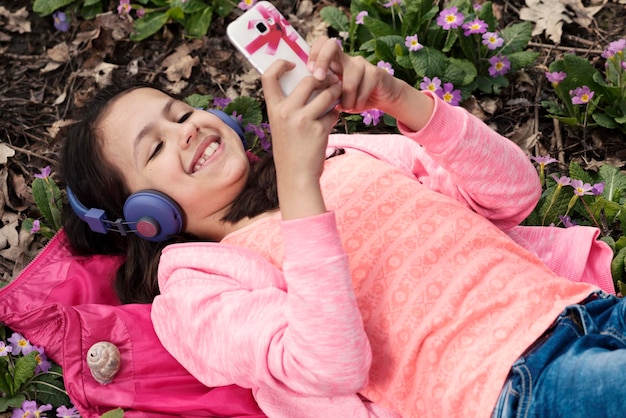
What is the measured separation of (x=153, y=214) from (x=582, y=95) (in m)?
1.91

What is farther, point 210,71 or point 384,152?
point 210,71

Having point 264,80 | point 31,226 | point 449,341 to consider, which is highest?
point 264,80

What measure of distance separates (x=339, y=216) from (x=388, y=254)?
220mm

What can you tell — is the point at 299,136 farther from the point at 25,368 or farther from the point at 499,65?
the point at 499,65

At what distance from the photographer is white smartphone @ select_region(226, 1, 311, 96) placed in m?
1.96

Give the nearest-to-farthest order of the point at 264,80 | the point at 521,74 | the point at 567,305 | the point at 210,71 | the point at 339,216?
1. the point at 264,80
2. the point at 567,305
3. the point at 339,216
4. the point at 521,74
5. the point at 210,71

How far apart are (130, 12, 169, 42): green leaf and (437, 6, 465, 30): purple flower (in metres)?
1.49

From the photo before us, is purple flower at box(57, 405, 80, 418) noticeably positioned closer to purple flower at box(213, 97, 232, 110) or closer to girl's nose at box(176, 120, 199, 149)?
girl's nose at box(176, 120, 199, 149)

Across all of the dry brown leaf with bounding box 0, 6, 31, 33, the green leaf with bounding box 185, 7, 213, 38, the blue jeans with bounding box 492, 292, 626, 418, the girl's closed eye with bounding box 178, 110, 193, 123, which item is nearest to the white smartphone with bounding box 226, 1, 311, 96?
the girl's closed eye with bounding box 178, 110, 193, 123

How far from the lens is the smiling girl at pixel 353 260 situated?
1.91 m

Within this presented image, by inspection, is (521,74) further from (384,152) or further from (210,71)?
(210,71)

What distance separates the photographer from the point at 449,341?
210 centimetres

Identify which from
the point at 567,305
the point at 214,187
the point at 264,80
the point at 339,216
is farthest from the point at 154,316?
the point at 567,305

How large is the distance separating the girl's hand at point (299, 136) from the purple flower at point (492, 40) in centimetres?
157
